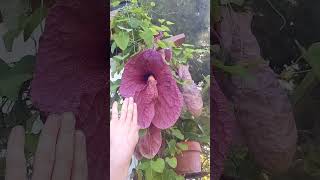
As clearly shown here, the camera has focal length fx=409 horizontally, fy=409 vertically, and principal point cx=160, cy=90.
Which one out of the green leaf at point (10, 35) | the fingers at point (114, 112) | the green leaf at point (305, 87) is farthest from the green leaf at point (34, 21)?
the green leaf at point (305, 87)

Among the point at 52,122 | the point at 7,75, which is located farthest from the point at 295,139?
the point at 7,75

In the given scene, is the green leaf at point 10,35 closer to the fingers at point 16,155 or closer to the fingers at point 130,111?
the fingers at point 16,155

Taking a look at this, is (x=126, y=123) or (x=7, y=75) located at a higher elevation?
(x=7, y=75)

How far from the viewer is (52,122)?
3.65 ft

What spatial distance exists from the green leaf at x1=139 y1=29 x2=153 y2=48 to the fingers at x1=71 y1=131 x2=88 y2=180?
322 millimetres

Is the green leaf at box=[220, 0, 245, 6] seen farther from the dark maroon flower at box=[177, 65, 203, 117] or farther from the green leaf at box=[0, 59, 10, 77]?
the green leaf at box=[0, 59, 10, 77]

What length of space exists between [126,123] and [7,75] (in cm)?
35

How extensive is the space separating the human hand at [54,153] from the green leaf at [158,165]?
20cm

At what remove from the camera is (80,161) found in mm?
1108

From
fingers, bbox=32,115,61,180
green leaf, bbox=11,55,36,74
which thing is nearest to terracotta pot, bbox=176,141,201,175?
fingers, bbox=32,115,61,180

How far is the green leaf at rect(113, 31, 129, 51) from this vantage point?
1.16 m

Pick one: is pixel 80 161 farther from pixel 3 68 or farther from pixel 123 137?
pixel 3 68

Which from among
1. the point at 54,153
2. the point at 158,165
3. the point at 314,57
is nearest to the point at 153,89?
the point at 158,165

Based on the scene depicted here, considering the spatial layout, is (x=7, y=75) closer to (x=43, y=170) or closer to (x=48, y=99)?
(x=48, y=99)
